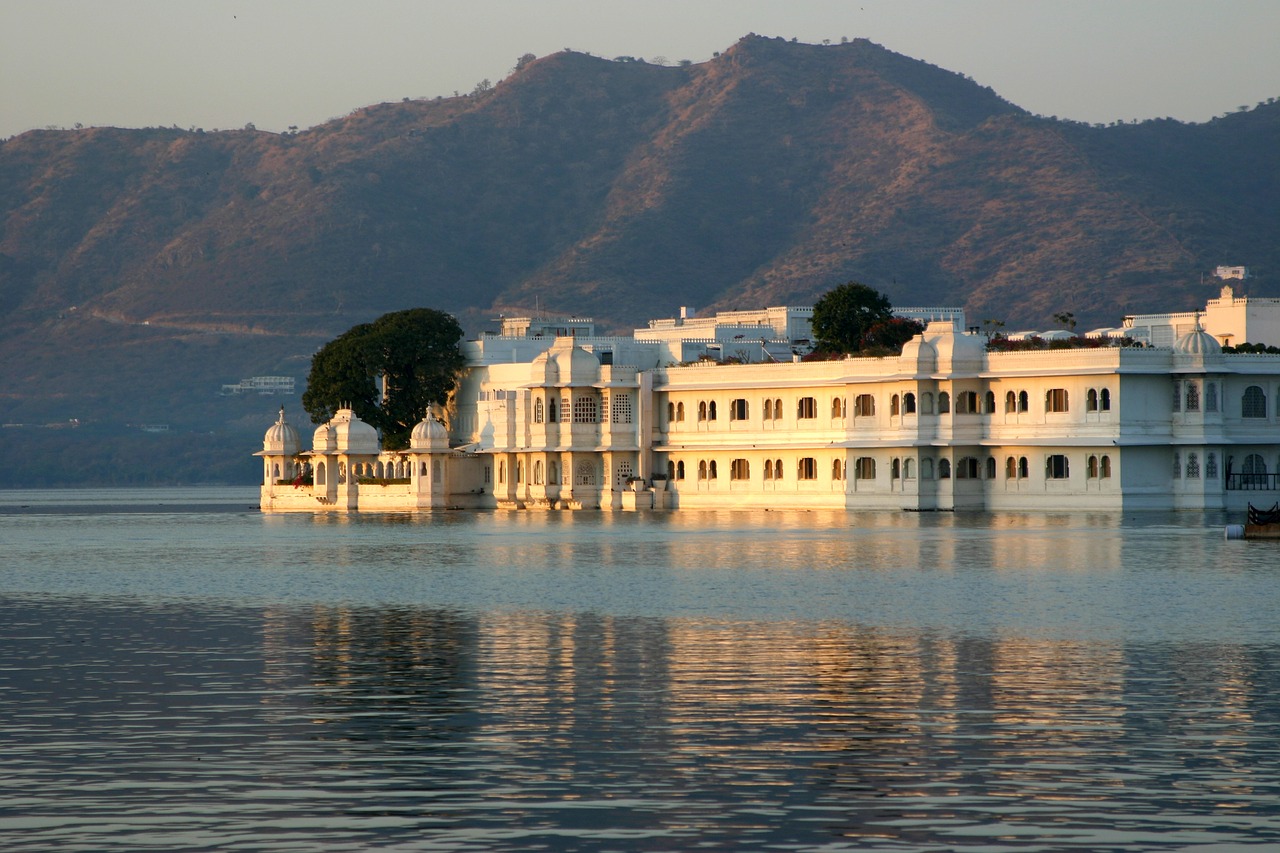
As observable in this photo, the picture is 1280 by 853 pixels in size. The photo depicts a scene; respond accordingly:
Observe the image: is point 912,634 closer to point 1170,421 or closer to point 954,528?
point 954,528

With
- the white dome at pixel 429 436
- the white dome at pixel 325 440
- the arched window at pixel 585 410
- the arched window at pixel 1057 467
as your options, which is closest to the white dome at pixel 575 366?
the arched window at pixel 585 410

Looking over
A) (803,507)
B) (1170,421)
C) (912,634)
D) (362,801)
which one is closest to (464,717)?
(362,801)

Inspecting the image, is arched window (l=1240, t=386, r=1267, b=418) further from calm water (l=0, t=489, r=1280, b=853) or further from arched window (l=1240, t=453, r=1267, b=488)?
calm water (l=0, t=489, r=1280, b=853)

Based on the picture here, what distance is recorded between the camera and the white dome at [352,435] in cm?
10788

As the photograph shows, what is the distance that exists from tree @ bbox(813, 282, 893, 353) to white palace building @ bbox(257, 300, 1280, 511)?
326cm

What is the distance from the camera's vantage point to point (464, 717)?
68.5ft

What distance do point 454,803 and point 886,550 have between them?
38.5 metres

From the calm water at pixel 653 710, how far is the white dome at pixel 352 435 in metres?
62.5

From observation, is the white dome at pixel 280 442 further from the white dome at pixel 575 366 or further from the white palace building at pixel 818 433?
the white dome at pixel 575 366

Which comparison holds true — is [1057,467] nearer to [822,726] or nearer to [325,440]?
[325,440]

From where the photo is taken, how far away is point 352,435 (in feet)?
354

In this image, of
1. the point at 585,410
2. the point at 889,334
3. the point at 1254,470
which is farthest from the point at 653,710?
the point at 889,334

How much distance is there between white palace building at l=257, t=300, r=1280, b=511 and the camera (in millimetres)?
82375

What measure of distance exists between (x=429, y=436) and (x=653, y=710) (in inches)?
3278
